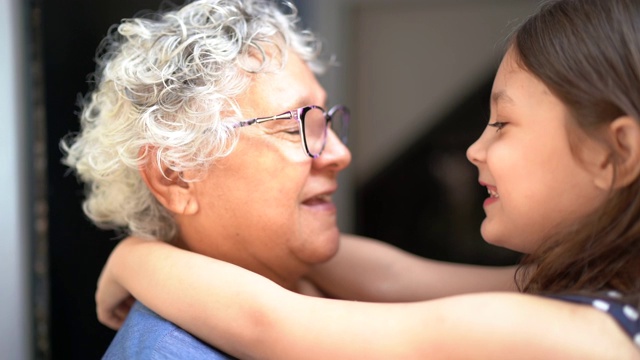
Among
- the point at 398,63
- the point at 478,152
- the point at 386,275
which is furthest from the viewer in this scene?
the point at 398,63

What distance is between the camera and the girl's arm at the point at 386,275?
5.99ft

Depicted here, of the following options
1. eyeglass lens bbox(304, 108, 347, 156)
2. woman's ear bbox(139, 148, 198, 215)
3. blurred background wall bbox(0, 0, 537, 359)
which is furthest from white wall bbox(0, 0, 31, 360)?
blurred background wall bbox(0, 0, 537, 359)

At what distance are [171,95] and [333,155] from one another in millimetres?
429

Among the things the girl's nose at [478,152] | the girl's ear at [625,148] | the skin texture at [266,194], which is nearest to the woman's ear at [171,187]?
the skin texture at [266,194]

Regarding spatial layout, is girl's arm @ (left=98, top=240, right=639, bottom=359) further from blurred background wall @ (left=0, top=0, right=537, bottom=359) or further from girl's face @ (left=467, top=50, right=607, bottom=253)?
blurred background wall @ (left=0, top=0, right=537, bottom=359)

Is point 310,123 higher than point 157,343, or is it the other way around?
point 310,123

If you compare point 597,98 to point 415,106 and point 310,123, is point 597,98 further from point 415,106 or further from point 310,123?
point 415,106

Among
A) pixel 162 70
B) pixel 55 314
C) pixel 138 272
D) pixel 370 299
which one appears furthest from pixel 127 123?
pixel 370 299

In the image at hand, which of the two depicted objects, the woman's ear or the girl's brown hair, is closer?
the girl's brown hair

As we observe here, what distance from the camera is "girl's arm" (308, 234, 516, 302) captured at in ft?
5.99

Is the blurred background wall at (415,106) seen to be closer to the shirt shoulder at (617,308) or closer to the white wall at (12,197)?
the white wall at (12,197)

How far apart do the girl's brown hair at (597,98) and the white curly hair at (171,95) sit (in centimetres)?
69

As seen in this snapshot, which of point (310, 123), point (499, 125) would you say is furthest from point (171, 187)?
point (499, 125)

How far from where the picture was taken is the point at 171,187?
1595 mm
